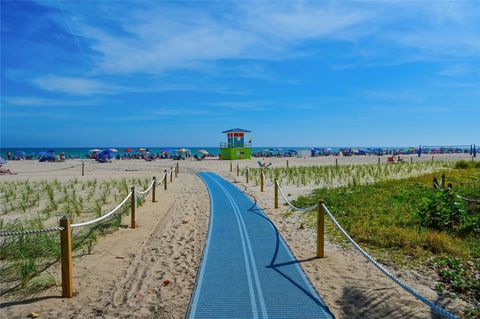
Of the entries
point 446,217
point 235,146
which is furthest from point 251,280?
point 235,146

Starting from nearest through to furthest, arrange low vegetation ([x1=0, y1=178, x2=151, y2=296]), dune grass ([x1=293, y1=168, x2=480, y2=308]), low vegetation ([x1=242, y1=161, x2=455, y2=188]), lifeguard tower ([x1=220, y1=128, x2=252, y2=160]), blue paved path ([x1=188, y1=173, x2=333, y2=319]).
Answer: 1. blue paved path ([x1=188, y1=173, x2=333, y2=319])
2. low vegetation ([x1=0, y1=178, x2=151, y2=296])
3. dune grass ([x1=293, y1=168, x2=480, y2=308])
4. low vegetation ([x1=242, y1=161, x2=455, y2=188])
5. lifeguard tower ([x1=220, y1=128, x2=252, y2=160])

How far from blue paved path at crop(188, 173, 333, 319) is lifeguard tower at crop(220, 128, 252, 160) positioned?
42912mm

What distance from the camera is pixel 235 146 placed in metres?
52.1

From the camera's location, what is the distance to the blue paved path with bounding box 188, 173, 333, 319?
4324 millimetres

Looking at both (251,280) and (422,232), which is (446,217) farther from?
(251,280)

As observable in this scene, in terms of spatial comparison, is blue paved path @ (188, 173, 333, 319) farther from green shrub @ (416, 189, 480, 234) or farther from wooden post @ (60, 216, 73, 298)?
green shrub @ (416, 189, 480, 234)

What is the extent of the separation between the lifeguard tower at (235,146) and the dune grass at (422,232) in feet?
129

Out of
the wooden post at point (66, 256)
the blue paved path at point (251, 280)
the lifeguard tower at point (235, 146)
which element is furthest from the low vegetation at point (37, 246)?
the lifeguard tower at point (235, 146)

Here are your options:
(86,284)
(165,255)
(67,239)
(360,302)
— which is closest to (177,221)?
(165,255)

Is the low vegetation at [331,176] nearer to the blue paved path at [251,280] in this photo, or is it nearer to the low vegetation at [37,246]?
the blue paved path at [251,280]

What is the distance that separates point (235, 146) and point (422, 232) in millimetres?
44756

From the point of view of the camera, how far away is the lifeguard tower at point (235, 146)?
2017 inches

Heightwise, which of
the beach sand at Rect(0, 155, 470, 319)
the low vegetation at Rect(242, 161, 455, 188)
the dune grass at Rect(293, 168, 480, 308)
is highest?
the low vegetation at Rect(242, 161, 455, 188)

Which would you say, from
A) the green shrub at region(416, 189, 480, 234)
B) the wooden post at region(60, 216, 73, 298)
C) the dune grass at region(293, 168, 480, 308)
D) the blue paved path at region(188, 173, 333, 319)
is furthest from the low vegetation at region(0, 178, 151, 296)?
the green shrub at region(416, 189, 480, 234)
